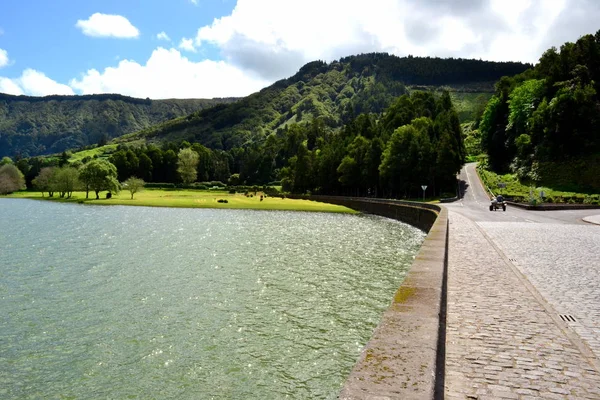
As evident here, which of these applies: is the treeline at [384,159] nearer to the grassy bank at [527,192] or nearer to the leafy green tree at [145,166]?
the leafy green tree at [145,166]

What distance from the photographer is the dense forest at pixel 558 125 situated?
89250 millimetres

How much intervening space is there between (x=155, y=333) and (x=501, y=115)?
13033cm

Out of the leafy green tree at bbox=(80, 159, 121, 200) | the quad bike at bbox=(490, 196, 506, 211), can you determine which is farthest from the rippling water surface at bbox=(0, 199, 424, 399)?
the leafy green tree at bbox=(80, 159, 121, 200)

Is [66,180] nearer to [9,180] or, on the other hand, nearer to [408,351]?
[9,180]

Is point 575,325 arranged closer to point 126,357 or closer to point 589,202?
point 126,357

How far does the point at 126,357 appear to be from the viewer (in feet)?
36.3

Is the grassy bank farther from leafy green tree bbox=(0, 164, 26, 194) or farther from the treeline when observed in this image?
leafy green tree bbox=(0, 164, 26, 194)

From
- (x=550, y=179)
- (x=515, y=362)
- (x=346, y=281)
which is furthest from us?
(x=550, y=179)

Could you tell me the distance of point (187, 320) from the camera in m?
14.1

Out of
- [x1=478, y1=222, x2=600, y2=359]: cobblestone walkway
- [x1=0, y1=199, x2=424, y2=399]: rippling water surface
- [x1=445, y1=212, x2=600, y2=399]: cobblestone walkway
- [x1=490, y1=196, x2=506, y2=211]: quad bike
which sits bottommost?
[x1=0, y1=199, x2=424, y2=399]: rippling water surface

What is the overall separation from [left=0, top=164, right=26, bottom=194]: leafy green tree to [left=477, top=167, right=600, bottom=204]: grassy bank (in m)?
163

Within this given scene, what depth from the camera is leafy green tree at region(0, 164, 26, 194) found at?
15688 centimetres

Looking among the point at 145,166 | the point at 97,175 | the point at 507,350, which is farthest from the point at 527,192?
the point at 145,166

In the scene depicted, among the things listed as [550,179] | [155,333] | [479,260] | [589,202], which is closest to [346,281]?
[479,260]
